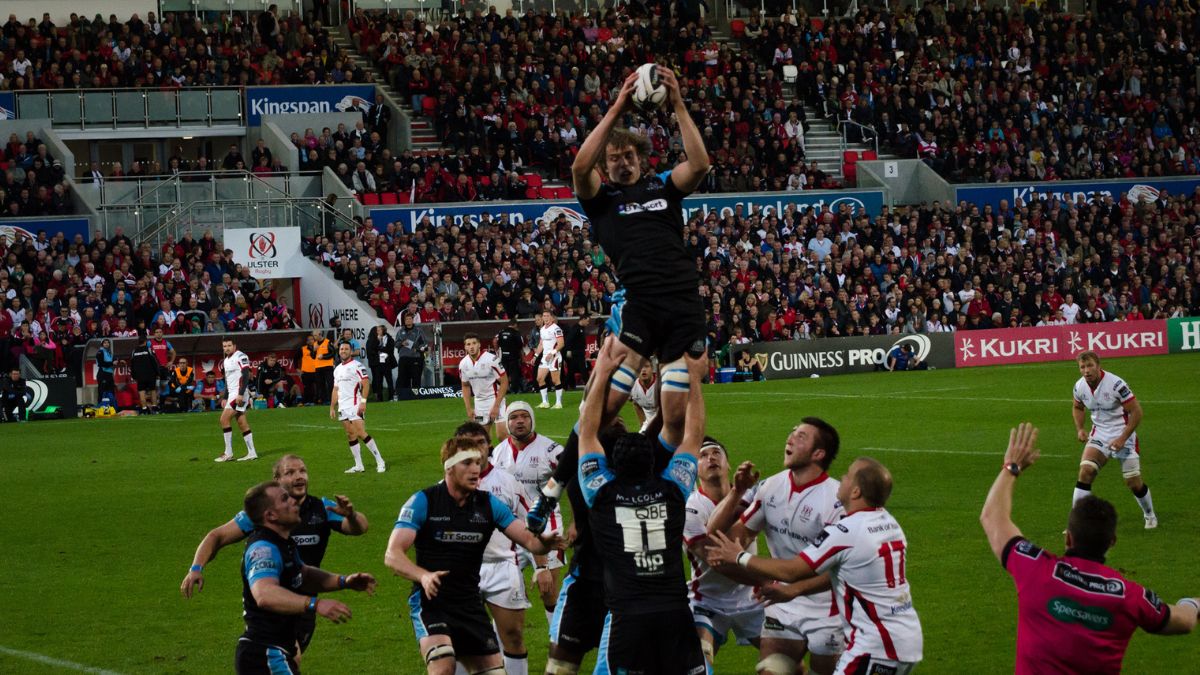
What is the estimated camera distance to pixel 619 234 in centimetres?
975

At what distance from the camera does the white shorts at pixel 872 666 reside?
7832mm

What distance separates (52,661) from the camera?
39.7 ft

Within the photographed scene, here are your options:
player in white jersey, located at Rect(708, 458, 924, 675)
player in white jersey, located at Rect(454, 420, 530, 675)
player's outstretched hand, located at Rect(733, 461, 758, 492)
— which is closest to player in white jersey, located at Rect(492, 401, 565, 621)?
player in white jersey, located at Rect(454, 420, 530, 675)

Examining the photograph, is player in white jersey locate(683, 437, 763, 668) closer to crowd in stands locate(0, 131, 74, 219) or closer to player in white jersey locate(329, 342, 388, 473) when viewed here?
player in white jersey locate(329, 342, 388, 473)

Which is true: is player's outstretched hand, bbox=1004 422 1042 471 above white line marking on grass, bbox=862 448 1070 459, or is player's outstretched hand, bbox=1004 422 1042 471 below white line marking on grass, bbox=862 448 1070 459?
above

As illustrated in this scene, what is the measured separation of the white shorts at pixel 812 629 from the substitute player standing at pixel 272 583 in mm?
2483

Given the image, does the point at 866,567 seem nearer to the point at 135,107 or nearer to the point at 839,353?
the point at 839,353

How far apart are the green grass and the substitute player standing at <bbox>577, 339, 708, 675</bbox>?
4.07 metres

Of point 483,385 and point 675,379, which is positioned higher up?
point 675,379

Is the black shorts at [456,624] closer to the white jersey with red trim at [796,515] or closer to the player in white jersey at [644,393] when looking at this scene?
the white jersey with red trim at [796,515]

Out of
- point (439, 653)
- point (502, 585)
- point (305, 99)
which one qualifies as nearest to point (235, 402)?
point (502, 585)

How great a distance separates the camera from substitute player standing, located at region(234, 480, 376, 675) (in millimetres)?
8477

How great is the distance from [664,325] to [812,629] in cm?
214

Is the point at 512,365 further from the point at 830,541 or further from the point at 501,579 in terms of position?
the point at 830,541
